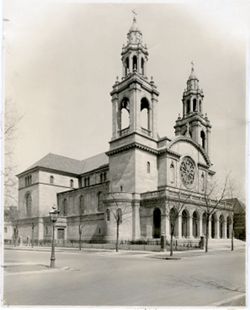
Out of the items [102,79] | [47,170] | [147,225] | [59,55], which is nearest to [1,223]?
[59,55]

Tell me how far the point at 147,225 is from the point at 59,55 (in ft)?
A: 86.6

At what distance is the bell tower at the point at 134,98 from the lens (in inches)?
1507

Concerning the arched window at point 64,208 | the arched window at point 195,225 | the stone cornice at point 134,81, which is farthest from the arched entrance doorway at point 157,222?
the arched window at point 64,208

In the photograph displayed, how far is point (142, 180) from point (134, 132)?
5244mm

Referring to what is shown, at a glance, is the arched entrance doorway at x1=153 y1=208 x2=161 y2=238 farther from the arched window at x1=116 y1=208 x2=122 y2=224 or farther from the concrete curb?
the concrete curb

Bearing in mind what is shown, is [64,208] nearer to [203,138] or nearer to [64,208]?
[64,208]

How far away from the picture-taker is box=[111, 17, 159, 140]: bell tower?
38.3 meters

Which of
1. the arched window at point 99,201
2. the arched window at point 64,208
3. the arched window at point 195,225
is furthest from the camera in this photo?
the arched window at point 64,208

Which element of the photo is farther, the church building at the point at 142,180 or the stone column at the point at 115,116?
the stone column at the point at 115,116

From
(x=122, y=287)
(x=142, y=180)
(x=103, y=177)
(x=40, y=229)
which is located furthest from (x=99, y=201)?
(x=122, y=287)

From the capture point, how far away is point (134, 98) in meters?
38.4

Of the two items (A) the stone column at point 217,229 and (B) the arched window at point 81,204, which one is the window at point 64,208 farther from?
(A) the stone column at point 217,229

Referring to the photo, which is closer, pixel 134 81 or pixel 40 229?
pixel 134 81

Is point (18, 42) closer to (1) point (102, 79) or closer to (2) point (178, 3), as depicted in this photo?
(1) point (102, 79)
